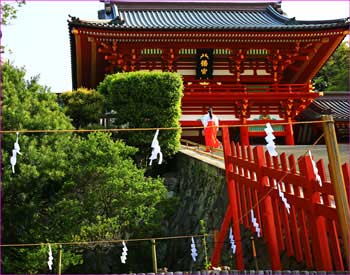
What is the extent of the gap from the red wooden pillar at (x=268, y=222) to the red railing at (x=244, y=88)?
954 cm

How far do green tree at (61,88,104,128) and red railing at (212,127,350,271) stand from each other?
579cm

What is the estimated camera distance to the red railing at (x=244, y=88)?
50.6ft

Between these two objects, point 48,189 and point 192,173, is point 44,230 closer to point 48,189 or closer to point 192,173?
point 48,189

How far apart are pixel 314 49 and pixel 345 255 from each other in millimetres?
13281

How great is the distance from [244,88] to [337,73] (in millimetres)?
20928

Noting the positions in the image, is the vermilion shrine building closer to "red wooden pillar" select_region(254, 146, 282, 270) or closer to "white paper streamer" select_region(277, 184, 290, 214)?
"red wooden pillar" select_region(254, 146, 282, 270)

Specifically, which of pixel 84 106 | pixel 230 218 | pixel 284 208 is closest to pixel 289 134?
pixel 84 106

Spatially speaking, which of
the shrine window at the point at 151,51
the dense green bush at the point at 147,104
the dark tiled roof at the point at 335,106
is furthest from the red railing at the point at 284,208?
the dark tiled roof at the point at 335,106

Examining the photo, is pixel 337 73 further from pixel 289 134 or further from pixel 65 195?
pixel 65 195

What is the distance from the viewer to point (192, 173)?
1077 cm

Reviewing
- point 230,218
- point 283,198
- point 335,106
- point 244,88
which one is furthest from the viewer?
point 335,106

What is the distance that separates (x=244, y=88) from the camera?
1562 centimetres

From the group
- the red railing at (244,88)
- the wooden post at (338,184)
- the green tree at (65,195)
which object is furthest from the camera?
the red railing at (244,88)

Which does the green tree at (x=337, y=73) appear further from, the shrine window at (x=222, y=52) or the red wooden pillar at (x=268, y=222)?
the red wooden pillar at (x=268, y=222)
